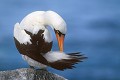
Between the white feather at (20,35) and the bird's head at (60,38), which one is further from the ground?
the white feather at (20,35)

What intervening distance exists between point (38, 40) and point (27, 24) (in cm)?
65

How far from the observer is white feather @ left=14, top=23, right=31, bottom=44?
6660 mm

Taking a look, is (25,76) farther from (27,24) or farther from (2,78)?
(27,24)

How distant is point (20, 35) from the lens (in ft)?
23.0

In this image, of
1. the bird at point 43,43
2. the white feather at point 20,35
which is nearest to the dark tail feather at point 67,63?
the bird at point 43,43

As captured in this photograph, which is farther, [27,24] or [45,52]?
[27,24]

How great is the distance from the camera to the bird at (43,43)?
641 cm

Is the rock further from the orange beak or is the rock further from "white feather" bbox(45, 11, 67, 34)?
"white feather" bbox(45, 11, 67, 34)

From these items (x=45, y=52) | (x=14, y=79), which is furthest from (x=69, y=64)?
(x=14, y=79)

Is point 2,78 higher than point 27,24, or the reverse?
point 27,24

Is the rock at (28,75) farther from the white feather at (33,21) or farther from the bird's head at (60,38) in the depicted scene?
the white feather at (33,21)

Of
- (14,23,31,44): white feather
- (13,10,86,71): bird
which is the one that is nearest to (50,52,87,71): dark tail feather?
(13,10,86,71): bird

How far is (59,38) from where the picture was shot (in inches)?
261

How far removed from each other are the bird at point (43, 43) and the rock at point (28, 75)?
0.13 meters
